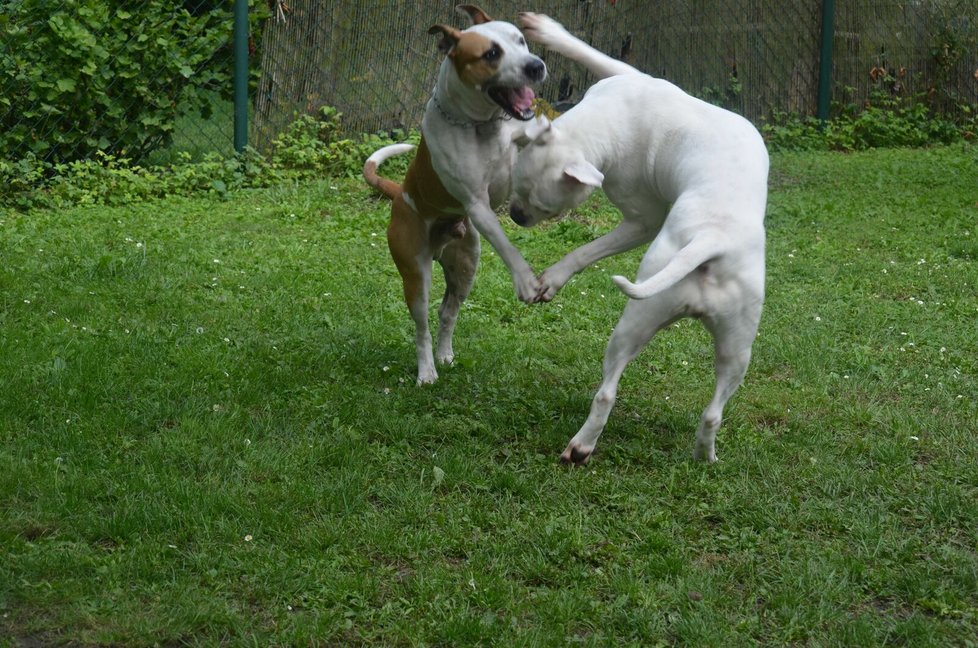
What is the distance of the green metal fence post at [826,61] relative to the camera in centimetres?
1255

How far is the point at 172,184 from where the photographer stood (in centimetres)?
958

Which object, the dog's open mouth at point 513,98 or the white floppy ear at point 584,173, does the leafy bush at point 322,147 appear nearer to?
the dog's open mouth at point 513,98

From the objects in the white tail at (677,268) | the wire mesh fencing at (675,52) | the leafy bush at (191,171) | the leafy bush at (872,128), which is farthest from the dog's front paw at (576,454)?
the leafy bush at (872,128)

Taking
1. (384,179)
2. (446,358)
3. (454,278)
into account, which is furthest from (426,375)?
(384,179)

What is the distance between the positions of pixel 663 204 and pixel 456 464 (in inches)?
56.8

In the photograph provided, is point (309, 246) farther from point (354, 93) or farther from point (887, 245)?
point (887, 245)

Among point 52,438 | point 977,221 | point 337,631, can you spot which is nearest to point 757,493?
point 337,631

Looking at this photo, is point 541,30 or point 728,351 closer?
point 728,351

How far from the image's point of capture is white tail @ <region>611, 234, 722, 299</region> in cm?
392

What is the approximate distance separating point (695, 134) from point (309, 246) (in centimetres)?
426

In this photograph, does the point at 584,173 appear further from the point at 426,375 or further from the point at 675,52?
the point at 675,52

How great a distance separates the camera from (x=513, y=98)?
187 inches

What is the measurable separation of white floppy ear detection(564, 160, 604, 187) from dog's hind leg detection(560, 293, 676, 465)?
1.69 feet

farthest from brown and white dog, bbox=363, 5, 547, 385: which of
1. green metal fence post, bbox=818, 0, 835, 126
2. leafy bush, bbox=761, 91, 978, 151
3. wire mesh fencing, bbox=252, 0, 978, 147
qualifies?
green metal fence post, bbox=818, 0, 835, 126
